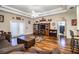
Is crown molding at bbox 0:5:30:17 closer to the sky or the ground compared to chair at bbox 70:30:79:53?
closer to the sky

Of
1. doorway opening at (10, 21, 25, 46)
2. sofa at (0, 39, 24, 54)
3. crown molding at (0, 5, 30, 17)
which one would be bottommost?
sofa at (0, 39, 24, 54)

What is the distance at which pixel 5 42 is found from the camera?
5.17ft

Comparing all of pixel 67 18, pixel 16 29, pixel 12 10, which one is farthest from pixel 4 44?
pixel 67 18

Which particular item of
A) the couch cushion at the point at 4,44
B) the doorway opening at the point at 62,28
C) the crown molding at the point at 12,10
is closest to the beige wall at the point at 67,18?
the doorway opening at the point at 62,28

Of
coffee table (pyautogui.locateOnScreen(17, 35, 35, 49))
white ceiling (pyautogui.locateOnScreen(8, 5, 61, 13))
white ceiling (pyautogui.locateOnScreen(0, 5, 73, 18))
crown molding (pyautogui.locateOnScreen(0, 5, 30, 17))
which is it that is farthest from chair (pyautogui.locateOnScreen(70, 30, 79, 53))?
crown molding (pyautogui.locateOnScreen(0, 5, 30, 17))

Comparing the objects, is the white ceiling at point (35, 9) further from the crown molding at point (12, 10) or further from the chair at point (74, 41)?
the chair at point (74, 41)

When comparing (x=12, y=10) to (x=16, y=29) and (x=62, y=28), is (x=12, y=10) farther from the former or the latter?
(x=62, y=28)

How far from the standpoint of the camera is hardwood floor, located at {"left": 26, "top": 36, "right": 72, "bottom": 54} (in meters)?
1.62

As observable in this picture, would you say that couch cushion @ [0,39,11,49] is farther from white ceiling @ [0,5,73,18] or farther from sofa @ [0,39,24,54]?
white ceiling @ [0,5,73,18]

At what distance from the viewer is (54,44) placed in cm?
164

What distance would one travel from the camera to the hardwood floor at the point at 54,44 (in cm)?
162
